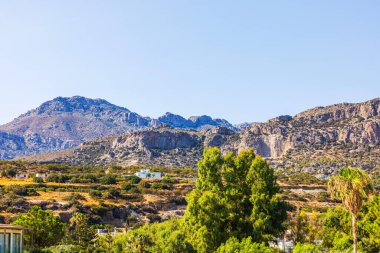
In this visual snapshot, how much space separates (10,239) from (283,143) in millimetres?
139565

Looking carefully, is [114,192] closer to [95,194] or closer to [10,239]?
[95,194]

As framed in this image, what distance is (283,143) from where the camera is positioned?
522 feet

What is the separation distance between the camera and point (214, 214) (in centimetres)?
3316

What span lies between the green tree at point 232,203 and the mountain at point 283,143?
9376cm

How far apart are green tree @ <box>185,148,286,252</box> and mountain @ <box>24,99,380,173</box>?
93.8 meters

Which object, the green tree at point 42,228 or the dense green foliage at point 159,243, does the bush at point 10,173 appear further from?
the dense green foliage at point 159,243

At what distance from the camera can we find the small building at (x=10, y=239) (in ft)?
80.4

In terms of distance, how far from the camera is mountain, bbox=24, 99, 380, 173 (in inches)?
5576

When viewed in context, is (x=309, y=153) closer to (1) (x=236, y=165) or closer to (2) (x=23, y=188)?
(2) (x=23, y=188)

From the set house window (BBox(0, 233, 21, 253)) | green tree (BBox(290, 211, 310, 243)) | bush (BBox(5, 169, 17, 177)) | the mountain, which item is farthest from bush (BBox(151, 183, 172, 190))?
house window (BBox(0, 233, 21, 253))

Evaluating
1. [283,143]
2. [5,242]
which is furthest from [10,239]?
[283,143]

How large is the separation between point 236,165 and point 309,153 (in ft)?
379

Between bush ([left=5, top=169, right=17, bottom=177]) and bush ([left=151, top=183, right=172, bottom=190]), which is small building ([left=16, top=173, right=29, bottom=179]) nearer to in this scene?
bush ([left=5, top=169, right=17, bottom=177])

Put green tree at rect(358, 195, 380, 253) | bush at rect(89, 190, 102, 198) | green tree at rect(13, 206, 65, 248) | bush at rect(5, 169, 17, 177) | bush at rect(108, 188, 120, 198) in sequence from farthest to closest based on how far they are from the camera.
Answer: bush at rect(5, 169, 17, 177) → bush at rect(108, 188, 120, 198) → bush at rect(89, 190, 102, 198) → green tree at rect(13, 206, 65, 248) → green tree at rect(358, 195, 380, 253)
